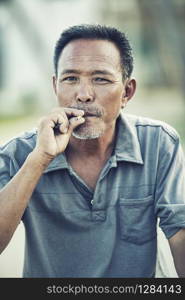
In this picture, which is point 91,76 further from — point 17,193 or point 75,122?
point 17,193

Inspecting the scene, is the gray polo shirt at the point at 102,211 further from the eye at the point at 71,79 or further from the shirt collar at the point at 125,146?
the eye at the point at 71,79

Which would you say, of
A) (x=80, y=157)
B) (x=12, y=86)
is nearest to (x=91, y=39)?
(x=80, y=157)

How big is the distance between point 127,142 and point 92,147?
20 centimetres

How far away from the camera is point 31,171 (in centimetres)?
258

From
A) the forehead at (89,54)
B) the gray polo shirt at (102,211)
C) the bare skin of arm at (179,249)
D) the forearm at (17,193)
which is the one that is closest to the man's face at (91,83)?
the forehead at (89,54)

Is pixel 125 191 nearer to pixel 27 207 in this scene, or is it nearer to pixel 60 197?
pixel 60 197

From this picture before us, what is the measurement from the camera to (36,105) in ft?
53.2

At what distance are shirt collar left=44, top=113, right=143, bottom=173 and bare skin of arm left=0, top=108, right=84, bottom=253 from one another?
0.13 metres

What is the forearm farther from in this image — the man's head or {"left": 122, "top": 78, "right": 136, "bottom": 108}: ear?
{"left": 122, "top": 78, "right": 136, "bottom": 108}: ear

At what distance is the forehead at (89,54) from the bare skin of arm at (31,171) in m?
0.31

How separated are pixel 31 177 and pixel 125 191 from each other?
513 mm

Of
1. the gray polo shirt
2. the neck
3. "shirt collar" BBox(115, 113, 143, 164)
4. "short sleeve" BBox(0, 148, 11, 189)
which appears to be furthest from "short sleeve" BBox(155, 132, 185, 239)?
"short sleeve" BBox(0, 148, 11, 189)

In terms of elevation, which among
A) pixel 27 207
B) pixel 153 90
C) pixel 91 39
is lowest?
pixel 153 90

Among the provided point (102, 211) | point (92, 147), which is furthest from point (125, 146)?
point (102, 211)
